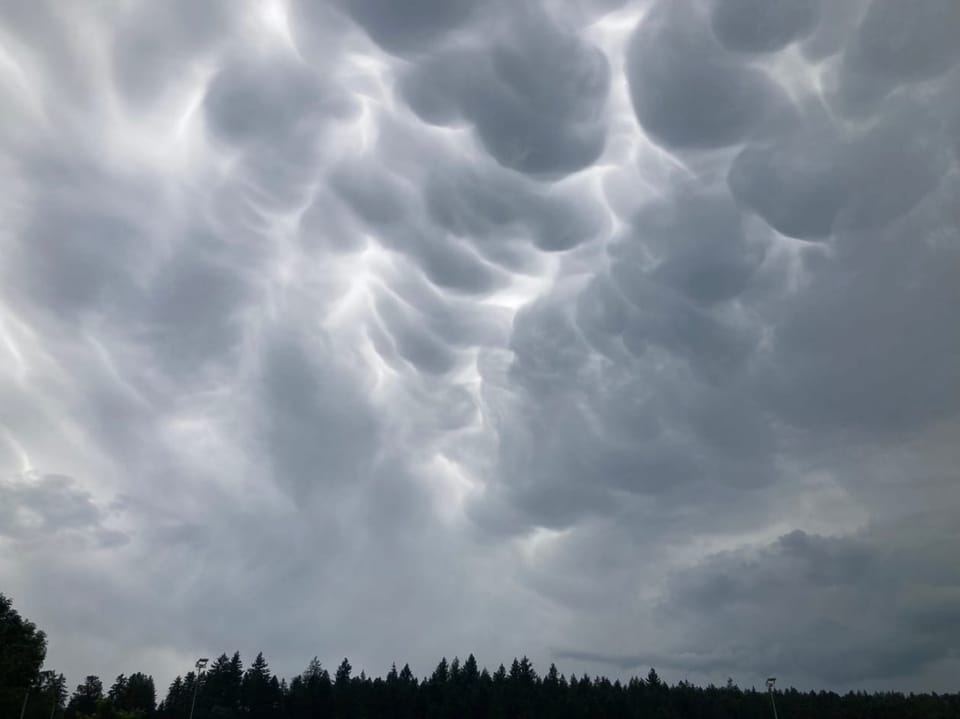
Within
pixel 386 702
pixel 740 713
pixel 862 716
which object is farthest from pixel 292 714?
pixel 862 716

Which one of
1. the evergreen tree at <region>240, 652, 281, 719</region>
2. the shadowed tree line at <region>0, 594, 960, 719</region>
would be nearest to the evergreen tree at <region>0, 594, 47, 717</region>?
the shadowed tree line at <region>0, 594, 960, 719</region>

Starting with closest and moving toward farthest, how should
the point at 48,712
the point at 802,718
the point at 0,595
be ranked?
the point at 0,595 → the point at 48,712 → the point at 802,718

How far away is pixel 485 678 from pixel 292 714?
47.0 m

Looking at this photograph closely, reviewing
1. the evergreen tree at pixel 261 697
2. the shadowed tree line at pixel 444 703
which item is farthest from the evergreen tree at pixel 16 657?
the evergreen tree at pixel 261 697

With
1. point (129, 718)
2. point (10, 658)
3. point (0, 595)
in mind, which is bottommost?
point (129, 718)

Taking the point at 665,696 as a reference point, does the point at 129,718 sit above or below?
below

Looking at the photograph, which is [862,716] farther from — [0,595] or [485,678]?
[0,595]

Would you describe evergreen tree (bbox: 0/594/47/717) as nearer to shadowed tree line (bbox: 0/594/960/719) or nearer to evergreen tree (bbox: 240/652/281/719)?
shadowed tree line (bbox: 0/594/960/719)

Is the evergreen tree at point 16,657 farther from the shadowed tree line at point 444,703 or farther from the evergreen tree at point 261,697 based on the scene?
the evergreen tree at point 261,697

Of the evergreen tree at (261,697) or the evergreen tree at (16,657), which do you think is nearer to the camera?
the evergreen tree at (16,657)

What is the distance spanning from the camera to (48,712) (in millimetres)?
156750

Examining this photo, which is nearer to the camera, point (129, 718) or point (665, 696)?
point (129, 718)

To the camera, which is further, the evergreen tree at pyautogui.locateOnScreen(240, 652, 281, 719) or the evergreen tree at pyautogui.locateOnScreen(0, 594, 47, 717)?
the evergreen tree at pyautogui.locateOnScreen(240, 652, 281, 719)

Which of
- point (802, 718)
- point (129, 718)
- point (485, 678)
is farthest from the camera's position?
point (485, 678)
